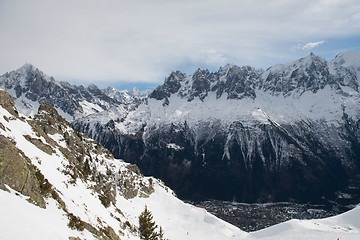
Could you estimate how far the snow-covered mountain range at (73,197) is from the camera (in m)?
27.3

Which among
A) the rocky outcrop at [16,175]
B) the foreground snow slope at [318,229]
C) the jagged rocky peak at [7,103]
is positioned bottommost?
the foreground snow slope at [318,229]

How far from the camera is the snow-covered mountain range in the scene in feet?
89.5

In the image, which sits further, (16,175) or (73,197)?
(73,197)

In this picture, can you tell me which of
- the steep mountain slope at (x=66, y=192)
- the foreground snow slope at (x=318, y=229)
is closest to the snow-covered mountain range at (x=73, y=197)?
the steep mountain slope at (x=66, y=192)

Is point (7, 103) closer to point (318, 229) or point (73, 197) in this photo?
point (73, 197)

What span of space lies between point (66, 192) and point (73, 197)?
1.69 meters

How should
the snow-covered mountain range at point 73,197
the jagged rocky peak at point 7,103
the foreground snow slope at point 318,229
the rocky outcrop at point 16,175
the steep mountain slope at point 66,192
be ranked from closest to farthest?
the steep mountain slope at point 66,192 → the snow-covered mountain range at point 73,197 → the rocky outcrop at point 16,175 → the jagged rocky peak at point 7,103 → the foreground snow slope at point 318,229

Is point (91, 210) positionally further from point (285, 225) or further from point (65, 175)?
point (285, 225)

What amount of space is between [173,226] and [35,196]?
237 feet

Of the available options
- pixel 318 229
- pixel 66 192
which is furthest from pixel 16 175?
pixel 318 229

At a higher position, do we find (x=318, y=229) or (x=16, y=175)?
(x=16, y=175)

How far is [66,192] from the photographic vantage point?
44.2 metres

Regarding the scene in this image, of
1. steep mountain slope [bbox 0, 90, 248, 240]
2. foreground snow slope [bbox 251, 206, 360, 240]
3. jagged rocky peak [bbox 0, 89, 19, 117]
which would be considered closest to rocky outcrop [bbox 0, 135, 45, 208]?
steep mountain slope [bbox 0, 90, 248, 240]

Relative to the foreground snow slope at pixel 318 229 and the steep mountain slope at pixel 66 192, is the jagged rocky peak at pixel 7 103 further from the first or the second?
the foreground snow slope at pixel 318 229
